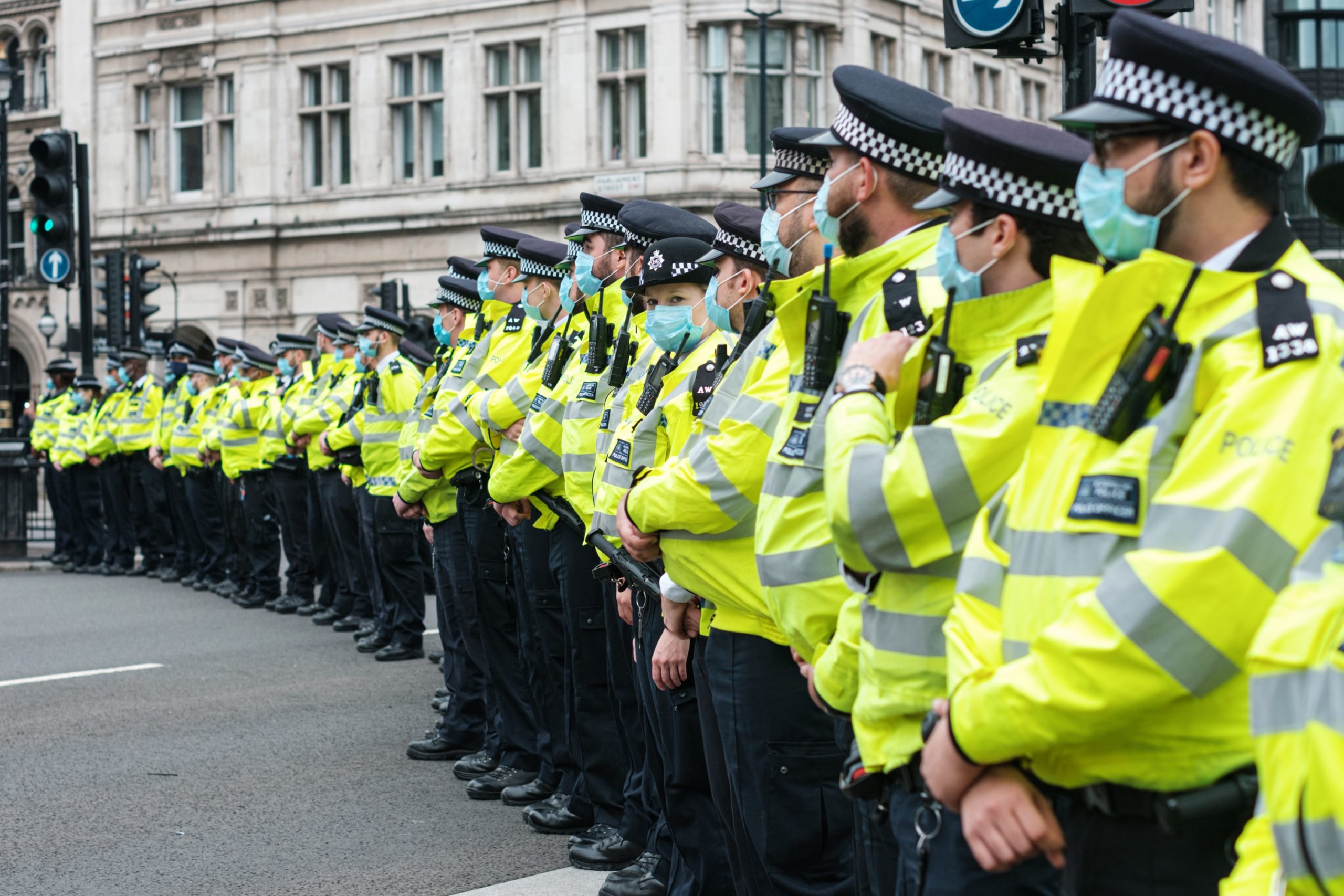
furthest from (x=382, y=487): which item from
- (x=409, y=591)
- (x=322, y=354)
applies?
(x=322, y=354)

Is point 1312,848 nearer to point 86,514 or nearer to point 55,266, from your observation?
point 55,266

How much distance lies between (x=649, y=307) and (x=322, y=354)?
8364 mm

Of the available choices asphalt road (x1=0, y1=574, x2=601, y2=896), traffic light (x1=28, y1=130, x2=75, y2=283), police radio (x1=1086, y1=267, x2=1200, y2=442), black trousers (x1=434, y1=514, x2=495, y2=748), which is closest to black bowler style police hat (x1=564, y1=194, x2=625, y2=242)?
black trousers (x1=434, y1=514, x2=495, y2=748)

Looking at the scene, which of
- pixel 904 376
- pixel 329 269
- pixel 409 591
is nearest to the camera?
pixel 904 376

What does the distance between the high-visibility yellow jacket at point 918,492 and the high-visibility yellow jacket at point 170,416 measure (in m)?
14.5

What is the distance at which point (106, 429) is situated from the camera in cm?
1844

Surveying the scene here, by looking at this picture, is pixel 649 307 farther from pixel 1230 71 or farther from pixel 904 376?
Result: pixel 1230 71

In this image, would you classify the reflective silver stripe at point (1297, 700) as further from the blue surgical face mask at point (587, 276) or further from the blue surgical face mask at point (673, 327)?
the blue surgical face mask at point (587, 276)

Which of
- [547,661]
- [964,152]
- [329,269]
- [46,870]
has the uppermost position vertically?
[329,269]

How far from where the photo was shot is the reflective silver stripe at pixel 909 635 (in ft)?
10.2

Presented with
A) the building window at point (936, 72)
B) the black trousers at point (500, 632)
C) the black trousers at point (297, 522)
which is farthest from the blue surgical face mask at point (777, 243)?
the building window at point (936, 72)

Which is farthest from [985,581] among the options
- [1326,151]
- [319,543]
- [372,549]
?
[1326,151]

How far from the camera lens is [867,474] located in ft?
10.1

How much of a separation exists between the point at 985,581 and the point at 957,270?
0.74 meters
